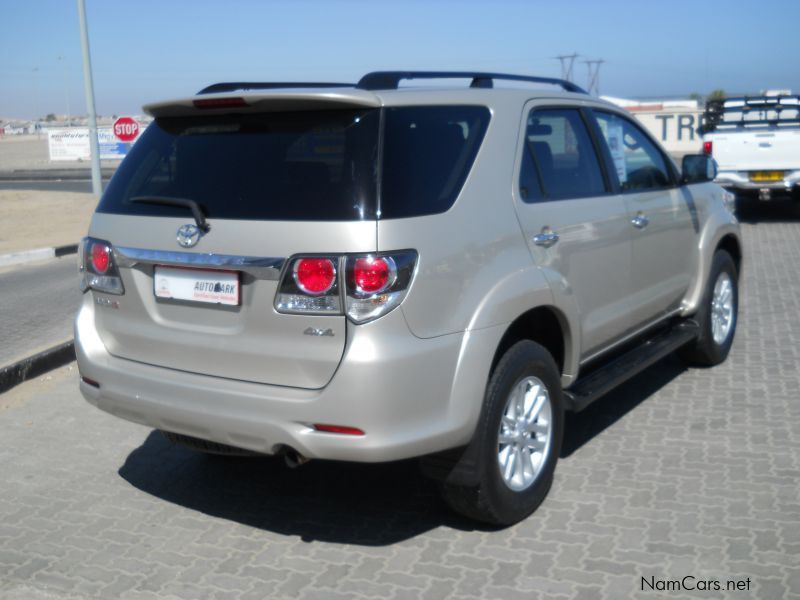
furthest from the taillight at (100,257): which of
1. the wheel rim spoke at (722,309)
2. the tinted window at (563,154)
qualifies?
the wheel rim spoke at (722,309)

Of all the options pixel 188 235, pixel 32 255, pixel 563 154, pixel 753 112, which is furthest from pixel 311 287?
pixel 753 112

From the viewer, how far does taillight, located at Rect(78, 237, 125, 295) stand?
4082mm

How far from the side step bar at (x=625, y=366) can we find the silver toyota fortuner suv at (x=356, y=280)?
0.10 ft

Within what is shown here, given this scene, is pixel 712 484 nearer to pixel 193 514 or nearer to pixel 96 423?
pixel 193 514

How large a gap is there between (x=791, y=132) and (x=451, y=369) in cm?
1296

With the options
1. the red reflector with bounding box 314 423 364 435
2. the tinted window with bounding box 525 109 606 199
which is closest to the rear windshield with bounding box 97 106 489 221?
the tinted window with bounding box 525 109 606 199

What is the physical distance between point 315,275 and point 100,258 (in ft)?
4.05

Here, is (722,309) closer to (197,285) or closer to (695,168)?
(695,168)

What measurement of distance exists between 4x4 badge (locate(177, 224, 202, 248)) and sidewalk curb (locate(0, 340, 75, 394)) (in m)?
3.29

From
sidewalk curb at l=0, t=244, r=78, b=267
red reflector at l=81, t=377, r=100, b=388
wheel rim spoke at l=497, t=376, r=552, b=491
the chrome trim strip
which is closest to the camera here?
the chrome trim strip

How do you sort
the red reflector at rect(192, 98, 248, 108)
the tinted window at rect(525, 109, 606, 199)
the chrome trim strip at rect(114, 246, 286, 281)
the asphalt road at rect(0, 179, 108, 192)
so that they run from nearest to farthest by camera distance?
the chrome trim strip at rect(114, 246, 286, 281), the red reflector at rect(192, 98, 248, 108), the tinted window at rect(525, 109, 606, 199), the asphalt road at rect(0, 179, 108, 192)

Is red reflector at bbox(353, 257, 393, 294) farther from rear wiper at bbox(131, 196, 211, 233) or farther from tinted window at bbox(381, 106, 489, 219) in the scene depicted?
rear wiper at bbox(131, 196, 211, 233)

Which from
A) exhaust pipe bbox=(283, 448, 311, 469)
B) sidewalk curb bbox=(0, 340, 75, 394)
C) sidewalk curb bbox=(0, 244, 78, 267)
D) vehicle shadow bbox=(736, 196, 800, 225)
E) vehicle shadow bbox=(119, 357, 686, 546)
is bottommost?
vehicle shadow bbox=(736, 196, 800, 225)

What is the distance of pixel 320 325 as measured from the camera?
11.4 feet
